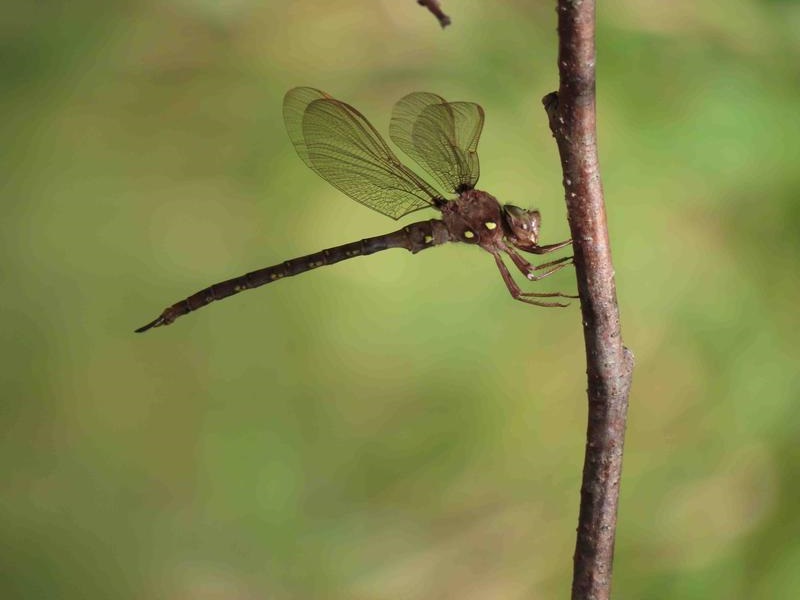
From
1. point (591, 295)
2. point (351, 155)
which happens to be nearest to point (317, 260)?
point (351, 155)

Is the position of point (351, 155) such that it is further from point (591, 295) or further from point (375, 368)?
point (591, 295)

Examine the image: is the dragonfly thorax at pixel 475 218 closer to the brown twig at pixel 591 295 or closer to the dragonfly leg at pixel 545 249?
the dragonfly leg at pixel 545 249

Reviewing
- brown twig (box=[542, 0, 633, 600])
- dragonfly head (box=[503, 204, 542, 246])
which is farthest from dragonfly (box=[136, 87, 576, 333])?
brown twig (box=[542, 0, 633, 600])

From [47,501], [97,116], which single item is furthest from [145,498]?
[97,116]

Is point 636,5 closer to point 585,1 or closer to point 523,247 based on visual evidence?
point 523,247

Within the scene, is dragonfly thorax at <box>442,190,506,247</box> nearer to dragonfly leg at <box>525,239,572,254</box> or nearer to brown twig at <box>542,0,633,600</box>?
dragonfly leg at <box>525,239,572,254</box>
